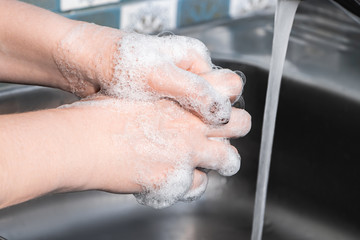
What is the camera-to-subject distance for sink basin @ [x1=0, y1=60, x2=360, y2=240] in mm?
691

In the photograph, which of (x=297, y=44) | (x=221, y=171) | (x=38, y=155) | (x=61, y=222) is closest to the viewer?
(x=38, y=155)

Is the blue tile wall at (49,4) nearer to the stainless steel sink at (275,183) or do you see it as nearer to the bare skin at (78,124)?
the stainless steel sink at (275,183)

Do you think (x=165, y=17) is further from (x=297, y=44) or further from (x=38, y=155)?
(x=38, y=155)

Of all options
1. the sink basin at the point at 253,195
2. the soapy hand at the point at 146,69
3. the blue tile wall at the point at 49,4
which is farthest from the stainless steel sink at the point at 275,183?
the soapy hand at the point at 146,69

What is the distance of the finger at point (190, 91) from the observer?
0.41 m

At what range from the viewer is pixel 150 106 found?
17.1 inches

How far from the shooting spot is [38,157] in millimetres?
363

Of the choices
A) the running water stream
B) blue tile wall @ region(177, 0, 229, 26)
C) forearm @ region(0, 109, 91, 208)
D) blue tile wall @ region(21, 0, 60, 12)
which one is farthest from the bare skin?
blue tile wall @ region(177, 0, 229, 26)

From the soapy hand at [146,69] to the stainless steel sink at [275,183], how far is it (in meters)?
0.26

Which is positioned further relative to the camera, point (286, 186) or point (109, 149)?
point (286, 186)

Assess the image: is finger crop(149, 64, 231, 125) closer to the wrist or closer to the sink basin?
the wrist

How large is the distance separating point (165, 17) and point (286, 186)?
36cm

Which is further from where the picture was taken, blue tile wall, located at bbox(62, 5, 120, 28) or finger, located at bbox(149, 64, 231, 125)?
blue tile wall, located at bbox(62, 5, 120, 28)

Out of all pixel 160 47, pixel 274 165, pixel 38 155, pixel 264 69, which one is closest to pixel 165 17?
pixel 264 69
